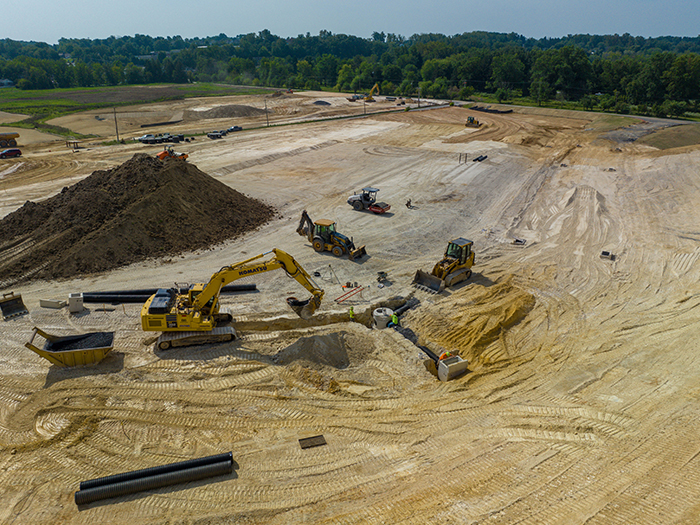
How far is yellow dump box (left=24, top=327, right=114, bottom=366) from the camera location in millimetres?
14375

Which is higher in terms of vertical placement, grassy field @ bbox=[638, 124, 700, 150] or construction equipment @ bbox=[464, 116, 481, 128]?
construction equipment @ bbox=[464, 116, 481, 128]

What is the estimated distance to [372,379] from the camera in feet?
48.8

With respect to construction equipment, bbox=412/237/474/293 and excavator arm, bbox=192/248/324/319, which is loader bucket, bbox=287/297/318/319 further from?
construction equipment, bbox=412/237/474/293

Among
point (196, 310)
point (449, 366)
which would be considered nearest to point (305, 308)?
point (196, 310)

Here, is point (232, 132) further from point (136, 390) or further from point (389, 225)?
point (136, 390)

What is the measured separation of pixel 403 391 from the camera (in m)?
14.3

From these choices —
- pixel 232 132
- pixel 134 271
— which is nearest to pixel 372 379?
pixel 134 271

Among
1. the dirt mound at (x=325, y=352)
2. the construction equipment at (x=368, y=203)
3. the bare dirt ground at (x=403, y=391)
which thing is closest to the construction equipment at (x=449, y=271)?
the bare dirt ground at (x=403, y=391)

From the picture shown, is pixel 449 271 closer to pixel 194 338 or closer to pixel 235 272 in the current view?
pixel 235 272

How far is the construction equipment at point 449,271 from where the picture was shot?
2056 centimetres

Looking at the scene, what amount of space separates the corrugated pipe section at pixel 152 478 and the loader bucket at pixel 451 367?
Answer: 721 cm

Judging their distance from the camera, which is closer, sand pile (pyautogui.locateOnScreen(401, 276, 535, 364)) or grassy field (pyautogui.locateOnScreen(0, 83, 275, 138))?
sand pile (pyautogui.locateOnScreen(401, 276, 535, 364))

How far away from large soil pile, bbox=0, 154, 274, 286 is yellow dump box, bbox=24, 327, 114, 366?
6.92 meters

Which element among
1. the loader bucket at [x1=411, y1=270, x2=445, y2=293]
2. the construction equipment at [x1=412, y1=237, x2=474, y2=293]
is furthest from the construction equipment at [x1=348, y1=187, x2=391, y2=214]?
the loader bucket at [x1=411, y1=270, x2=445, y2=293]
